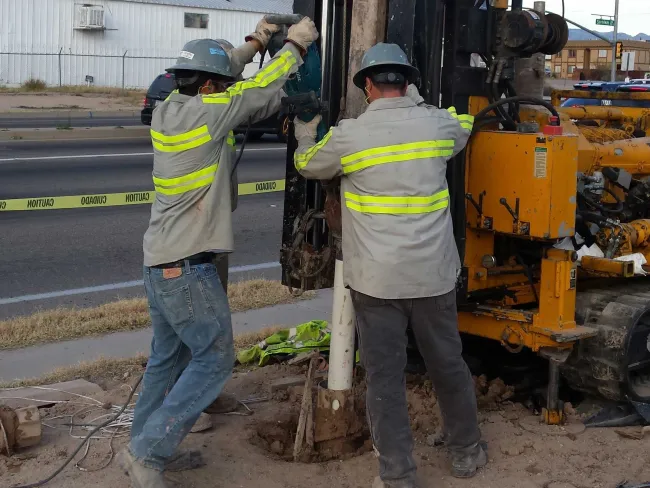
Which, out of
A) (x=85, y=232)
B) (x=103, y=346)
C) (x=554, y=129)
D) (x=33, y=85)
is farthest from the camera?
(x=33, y=85)

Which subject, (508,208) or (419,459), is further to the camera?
(508,208)

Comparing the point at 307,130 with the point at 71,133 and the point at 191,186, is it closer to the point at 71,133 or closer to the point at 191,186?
the point at 191,186

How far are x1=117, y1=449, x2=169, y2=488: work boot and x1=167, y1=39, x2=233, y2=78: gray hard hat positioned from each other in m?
1.73

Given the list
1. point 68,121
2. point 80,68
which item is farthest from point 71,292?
point 80,68

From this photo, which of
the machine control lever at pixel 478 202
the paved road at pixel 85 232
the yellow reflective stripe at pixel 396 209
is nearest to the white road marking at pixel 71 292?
the paved road at pixel 85 232

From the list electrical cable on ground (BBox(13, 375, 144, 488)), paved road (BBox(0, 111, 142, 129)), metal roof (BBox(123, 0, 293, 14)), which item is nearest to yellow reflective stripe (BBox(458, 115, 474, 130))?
electrical cable on ground (BBox(13, 375, 144, 488))

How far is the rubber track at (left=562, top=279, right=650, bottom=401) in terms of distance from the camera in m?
5.22

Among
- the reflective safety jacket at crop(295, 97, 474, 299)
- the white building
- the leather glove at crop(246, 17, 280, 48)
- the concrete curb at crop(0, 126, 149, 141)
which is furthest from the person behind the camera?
the white building

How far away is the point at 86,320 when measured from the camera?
24.4 feet

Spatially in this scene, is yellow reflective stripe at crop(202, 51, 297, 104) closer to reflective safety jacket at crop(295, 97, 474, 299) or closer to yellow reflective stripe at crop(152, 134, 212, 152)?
yellow reflective stripe at crop(152, 134, 212, 152)

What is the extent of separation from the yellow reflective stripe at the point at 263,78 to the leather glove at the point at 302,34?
10 cm

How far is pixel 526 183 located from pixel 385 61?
1061 millimetres

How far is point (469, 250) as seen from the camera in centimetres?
532

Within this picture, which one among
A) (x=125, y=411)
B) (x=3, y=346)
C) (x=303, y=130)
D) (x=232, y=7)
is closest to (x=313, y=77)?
(x=303, y=130)
